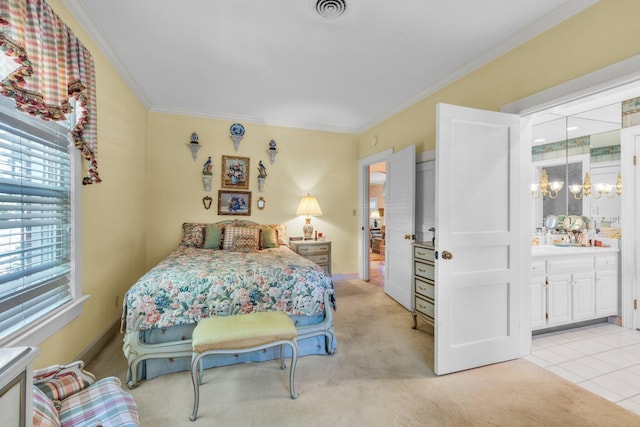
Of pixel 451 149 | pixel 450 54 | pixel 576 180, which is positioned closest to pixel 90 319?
pixel 451 149

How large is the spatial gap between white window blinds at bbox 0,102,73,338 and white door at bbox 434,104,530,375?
2.59 meters

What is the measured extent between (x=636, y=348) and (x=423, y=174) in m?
2.50

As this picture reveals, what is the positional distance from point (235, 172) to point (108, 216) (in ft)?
6.43

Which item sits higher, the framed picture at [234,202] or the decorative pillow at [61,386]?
the framed picture at [234,202]

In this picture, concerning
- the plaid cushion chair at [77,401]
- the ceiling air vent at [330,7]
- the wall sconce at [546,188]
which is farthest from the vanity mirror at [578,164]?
the plaid cushion chair at [77,401]

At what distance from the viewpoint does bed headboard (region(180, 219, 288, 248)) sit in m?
3.85

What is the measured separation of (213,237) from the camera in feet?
12.5

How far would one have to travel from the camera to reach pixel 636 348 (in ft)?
8.33

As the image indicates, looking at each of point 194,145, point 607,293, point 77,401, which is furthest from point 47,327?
point 607,293

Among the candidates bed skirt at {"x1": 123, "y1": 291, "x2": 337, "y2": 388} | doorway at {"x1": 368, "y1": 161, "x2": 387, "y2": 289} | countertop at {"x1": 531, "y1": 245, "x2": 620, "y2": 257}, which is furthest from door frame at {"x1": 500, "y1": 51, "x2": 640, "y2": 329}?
doorway at {"x1": 368, "y1": 161, "x2": 387, "y2": 289}

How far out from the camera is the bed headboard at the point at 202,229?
3.85 meters

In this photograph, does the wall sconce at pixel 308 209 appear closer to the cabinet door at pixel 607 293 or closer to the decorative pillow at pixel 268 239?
the decorative pillow at pixel 268 239

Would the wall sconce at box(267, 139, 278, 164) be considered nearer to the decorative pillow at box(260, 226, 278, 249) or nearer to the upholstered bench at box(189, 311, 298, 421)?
the decorative pillow at box(260, 226, 278, 249)

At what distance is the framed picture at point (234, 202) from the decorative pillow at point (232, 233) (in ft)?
1.53
